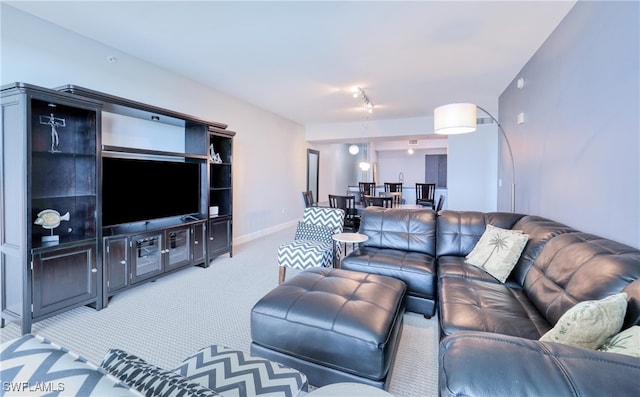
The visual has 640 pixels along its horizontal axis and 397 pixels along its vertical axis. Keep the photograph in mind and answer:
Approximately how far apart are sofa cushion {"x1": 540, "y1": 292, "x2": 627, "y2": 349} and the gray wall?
97 cm

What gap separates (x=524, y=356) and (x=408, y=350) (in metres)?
1.51

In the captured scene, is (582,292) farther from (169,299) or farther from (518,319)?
(169,299)

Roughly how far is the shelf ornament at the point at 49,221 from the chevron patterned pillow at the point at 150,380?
2253 millimetres

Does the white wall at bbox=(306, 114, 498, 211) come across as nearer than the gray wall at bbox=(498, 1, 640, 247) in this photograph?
No

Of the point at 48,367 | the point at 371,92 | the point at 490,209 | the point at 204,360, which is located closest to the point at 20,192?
the point at 204,360

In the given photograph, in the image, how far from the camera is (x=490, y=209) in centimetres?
561

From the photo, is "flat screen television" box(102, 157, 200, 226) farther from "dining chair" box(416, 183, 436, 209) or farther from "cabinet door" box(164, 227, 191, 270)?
"dining chair" box(416, 183, 436, 209)

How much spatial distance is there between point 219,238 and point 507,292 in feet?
11.7

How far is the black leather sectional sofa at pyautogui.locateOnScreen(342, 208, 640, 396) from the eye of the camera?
714mm

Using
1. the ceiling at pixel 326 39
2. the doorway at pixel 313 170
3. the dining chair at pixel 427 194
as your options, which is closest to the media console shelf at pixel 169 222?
the ceiling at pixel 326 39

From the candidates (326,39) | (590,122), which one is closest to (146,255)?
(326,39)

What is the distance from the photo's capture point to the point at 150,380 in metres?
0.79

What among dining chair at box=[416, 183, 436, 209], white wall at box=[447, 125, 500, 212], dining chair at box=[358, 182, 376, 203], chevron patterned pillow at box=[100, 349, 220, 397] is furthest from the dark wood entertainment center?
dining chair at box=[416, 183, 436, 209]

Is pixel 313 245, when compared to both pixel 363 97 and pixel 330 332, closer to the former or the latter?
pixel 330 332
